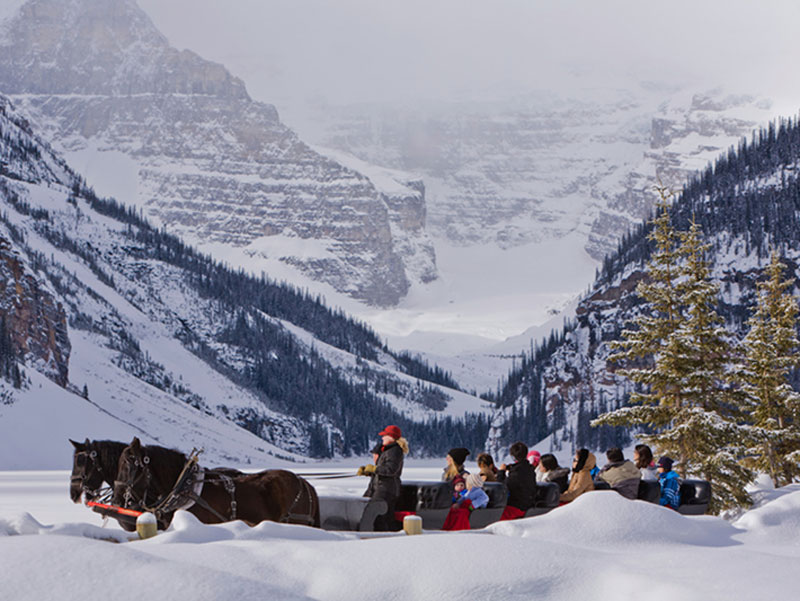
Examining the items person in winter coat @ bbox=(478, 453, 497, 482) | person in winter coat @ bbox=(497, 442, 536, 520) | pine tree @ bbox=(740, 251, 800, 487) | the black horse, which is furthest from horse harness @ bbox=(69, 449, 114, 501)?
pine tree @ bbox=(740, 251, 800, 487)

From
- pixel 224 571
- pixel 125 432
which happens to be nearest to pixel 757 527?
pixel 224 571

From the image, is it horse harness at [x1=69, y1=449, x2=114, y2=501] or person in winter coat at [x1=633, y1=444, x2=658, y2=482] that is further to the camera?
person in winter coat at [x1=633, y1=444, x2=658, y2=482]

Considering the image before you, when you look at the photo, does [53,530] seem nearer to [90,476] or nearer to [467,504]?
[90,476]

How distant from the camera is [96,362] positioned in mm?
145875

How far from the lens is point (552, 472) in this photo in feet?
67.8

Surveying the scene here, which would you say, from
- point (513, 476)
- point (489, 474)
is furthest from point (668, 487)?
point (489, 474)

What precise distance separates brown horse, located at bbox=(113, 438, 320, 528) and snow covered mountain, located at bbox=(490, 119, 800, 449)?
12540cm

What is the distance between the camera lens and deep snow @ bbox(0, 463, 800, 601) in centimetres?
955

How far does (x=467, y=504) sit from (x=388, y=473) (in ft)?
6.35

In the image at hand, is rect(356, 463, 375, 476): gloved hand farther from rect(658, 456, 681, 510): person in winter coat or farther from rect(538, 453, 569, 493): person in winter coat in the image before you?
rect(658, 456, 681, 510): person in winter coat

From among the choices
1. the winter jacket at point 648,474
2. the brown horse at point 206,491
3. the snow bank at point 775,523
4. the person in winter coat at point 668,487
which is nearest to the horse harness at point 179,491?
the brown horse at point 206,491

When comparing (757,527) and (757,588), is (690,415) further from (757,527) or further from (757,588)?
(757,588)

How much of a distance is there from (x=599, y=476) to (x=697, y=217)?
6216 inches

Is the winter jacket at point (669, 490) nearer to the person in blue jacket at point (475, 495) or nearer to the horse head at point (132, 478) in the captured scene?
the person in blue jacket at point (475, 495)
